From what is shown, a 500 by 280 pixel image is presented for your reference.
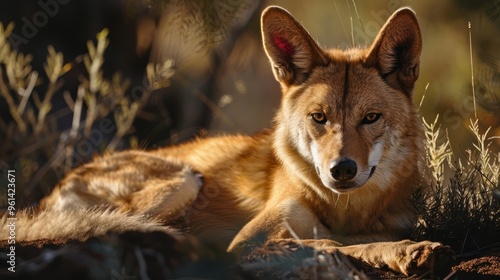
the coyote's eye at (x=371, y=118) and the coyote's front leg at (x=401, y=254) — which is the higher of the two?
the coyote's eye at (x=371, y=118)

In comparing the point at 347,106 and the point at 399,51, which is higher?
the point at 399,51

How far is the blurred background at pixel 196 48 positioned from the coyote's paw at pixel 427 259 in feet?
15.7

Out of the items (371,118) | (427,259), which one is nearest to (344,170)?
(371,118)

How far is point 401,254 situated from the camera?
347 centimetres

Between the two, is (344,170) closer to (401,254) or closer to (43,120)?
(401,254)

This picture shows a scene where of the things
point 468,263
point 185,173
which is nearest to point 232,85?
point 185,173

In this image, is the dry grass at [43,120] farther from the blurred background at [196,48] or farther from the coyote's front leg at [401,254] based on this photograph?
the coyote's front leg at [401,254]

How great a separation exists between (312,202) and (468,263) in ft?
3.81

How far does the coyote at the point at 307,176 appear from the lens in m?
4.02

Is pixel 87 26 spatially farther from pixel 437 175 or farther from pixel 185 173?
pixel 437 175

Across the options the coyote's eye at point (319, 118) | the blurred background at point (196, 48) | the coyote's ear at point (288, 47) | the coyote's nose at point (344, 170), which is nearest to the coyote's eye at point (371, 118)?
the coyote's eye at point (319, 118)

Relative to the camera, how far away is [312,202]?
455 cm

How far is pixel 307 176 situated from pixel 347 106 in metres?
0.58

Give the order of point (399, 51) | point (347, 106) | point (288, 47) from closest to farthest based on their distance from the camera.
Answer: point (347, 106) < point (399, 51) < point (288, 47)
